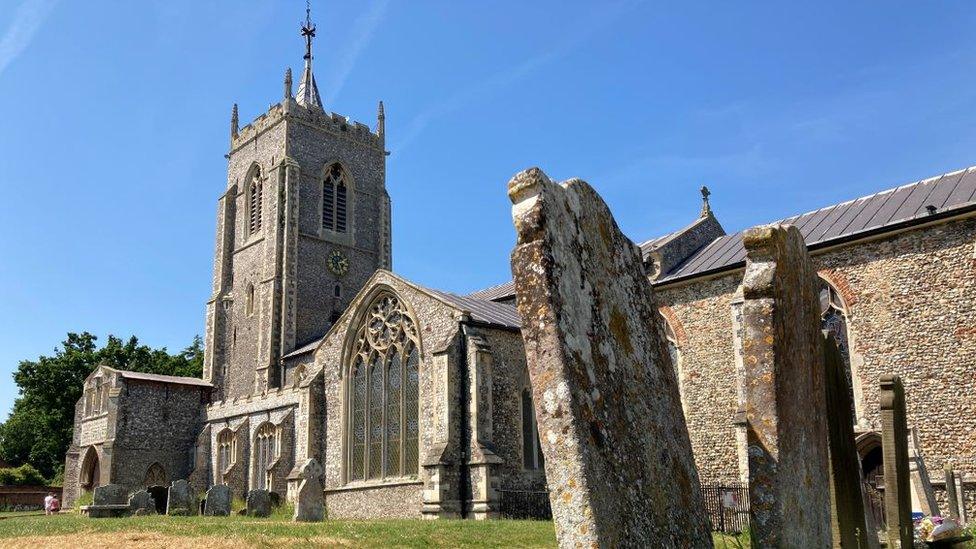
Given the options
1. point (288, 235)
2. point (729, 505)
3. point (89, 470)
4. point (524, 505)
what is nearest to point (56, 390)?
point (89, 470)

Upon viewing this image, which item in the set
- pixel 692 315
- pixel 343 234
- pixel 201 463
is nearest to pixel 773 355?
pixel 692 315

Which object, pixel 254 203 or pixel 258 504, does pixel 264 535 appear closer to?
pixel 258 504

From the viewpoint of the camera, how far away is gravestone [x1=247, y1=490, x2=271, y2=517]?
21109mm

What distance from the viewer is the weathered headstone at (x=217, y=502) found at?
69.9 feet

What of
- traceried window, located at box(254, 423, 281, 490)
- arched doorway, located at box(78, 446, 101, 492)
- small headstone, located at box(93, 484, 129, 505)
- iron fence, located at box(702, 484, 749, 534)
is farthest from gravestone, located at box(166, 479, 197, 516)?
arched doorway, located at box(78, 446, 101, 492)

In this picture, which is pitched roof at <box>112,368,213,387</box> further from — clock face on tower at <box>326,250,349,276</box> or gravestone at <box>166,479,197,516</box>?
gravestone at <box>166,479,197,516</box>

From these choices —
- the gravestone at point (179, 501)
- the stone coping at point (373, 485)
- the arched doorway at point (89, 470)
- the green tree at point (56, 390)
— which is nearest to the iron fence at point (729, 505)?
the stone coping at point (373, 485)

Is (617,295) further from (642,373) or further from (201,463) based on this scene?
(201,463)

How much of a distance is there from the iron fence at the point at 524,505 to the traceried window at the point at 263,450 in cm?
1274

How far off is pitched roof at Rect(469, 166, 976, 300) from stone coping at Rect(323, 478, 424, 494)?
8.47 m

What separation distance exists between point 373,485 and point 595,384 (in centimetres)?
2039

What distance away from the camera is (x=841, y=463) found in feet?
24.1

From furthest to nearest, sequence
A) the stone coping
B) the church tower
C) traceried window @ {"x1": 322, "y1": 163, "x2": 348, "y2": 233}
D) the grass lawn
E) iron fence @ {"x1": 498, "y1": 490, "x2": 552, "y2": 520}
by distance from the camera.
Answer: traceried window @ {"x1": 322, "y1": 163, "x2": 348, "y2": 233}, the church tower, the stone coping, iron fence @ {"x1": 498, "y1": 490, "x2": 552, "y2": 520}, the grass lawn

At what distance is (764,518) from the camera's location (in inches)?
201
